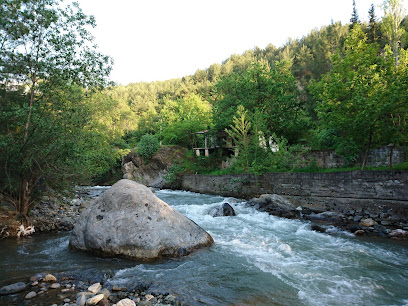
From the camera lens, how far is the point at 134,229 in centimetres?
624

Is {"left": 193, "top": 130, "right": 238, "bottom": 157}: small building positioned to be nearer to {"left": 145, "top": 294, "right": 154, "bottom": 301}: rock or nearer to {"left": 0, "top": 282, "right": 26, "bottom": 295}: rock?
{"left": 145, "top": 294, "right": 154, "bottom": 301}: rock

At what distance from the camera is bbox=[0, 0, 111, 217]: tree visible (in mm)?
7938

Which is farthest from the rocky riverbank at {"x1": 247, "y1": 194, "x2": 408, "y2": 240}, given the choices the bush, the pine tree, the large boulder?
the pine tree

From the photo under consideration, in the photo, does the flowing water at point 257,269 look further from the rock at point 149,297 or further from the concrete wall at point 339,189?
the concrete wall at point 339,189

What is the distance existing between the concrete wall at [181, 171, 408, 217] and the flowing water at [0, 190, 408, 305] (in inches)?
149

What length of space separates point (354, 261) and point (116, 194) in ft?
20.9

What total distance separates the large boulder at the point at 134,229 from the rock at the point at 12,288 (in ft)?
5.81

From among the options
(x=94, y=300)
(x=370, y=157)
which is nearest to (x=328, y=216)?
(x=370, y=157)

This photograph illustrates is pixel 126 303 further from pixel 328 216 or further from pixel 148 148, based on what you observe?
pixel 148 148

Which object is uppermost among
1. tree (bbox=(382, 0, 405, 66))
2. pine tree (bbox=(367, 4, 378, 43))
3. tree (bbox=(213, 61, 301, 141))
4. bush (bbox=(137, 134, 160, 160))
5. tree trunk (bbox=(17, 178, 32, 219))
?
pine tree (bbox=(367, 4, 378, 43))

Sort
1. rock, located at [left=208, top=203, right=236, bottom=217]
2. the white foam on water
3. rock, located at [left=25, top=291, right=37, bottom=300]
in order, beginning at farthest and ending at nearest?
rock, located at [left=208, top=203, right=236, bottom=217] → the white foam on water → rock, located at [left=25, top=291, right=37, bottom=300]

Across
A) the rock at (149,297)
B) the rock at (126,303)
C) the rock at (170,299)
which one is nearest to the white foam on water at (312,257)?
the rock at (170,299)

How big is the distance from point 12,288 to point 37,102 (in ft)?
21.2

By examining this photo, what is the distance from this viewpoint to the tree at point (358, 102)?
37.3ft
